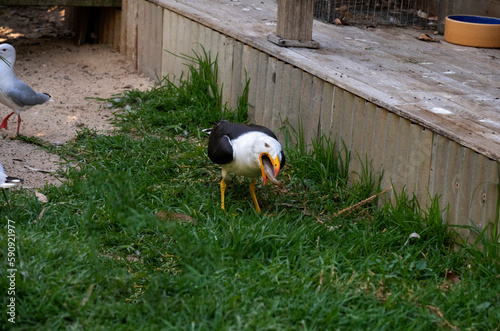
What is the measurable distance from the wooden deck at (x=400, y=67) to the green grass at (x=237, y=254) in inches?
Result: 20.0

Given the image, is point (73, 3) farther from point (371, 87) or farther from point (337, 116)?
point (371, 87)

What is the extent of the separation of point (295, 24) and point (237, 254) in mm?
2732

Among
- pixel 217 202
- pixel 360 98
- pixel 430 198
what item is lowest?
pixel 217 202

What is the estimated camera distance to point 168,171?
5129mm

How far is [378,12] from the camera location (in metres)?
7.38

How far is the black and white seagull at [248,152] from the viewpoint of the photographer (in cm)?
410

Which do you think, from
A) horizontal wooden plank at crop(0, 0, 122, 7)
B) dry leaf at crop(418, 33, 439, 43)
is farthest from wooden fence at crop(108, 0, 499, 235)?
dry leaf at crop(418, 33, 439, 43)

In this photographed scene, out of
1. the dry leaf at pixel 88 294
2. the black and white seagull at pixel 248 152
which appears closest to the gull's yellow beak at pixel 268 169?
the black and white seagull at pixel 248 152

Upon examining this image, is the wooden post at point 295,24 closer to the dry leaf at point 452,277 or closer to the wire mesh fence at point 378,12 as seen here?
the wire mesh fence at point 378,12

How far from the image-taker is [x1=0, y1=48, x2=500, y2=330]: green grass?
302 cm

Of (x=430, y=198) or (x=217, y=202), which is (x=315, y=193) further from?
(x=430, y=198)

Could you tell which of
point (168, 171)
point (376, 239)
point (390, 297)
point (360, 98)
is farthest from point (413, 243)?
point (168, 171)

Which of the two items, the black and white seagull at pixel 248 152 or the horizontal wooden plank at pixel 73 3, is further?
the horizontal wooden plank at pixel 73 3

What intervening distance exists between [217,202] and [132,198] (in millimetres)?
1597
